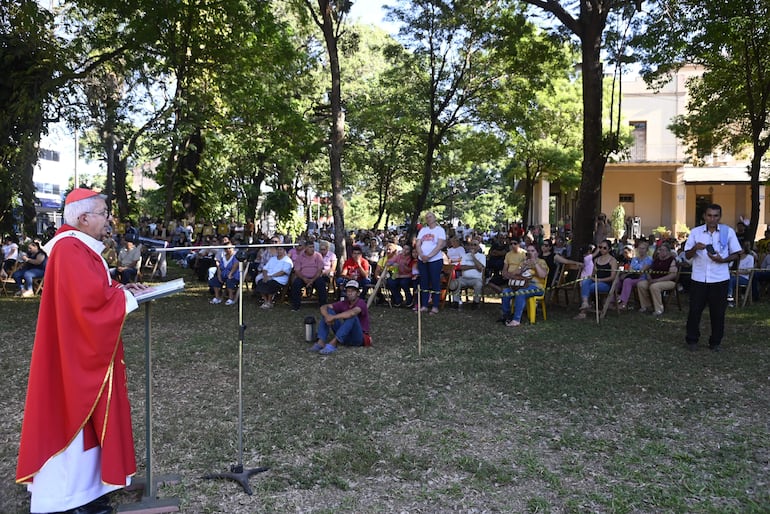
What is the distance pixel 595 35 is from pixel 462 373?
8.32m

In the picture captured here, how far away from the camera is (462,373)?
691 cm

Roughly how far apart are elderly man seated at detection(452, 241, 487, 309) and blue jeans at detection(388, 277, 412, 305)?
33.4 inches

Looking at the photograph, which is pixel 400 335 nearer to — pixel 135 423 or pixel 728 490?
pixel 135 423

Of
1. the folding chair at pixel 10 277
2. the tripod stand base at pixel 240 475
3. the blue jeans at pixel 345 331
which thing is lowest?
the tripod stand base at pixel 240 475

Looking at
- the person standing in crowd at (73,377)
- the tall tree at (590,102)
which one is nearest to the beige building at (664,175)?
the tall tree at (590,102)

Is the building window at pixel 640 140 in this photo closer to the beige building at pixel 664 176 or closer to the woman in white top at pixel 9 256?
the beige building at pixel 664 176

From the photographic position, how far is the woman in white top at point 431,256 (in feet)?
35.8

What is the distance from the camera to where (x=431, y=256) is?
10961mm

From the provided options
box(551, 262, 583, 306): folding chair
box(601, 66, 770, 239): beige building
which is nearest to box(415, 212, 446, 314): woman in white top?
box(551, 262, 583, 306): folding chair

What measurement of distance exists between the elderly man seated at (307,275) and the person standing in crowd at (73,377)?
320 inches

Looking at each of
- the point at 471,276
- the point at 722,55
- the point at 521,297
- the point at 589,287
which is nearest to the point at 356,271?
the point at 471,276

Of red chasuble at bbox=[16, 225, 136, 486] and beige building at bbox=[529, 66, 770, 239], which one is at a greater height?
beige building at bbox=[529, 66, 770, 239]

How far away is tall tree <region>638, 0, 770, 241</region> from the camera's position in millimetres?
12266

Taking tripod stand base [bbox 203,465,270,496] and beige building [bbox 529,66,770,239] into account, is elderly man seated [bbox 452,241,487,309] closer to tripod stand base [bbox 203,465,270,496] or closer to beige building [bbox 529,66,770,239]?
tripod stand base [bbox 203,465,270,496]
